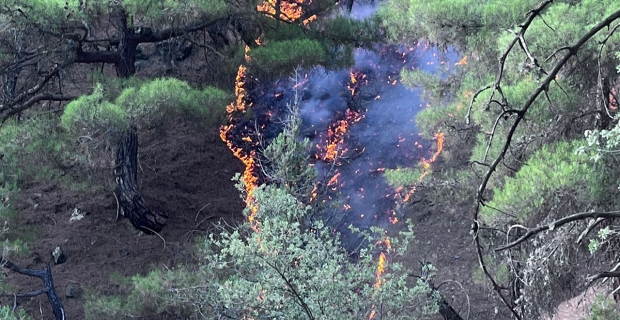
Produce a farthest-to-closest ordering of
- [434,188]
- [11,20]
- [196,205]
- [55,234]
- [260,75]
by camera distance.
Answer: [196,205] < [55,234] < [260,75] < [434,188] < [11,20]

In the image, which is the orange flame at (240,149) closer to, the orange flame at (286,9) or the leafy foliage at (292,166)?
the orange flame at (286,9)

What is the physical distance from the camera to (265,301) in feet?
21.6

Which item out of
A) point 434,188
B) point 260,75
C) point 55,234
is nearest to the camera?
point 434,188

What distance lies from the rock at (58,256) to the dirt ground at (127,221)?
3.0 inches

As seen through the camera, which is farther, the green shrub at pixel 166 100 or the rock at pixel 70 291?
the rock at pixel 70 291

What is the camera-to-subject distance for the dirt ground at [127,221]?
1246 centimetres

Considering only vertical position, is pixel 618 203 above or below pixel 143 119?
above

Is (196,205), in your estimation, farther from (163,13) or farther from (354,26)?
(163,13)

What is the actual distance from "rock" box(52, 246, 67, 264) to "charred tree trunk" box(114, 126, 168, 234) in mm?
1250

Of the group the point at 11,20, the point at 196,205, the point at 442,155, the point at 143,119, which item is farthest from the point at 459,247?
the point at 11,20

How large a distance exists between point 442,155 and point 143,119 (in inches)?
264

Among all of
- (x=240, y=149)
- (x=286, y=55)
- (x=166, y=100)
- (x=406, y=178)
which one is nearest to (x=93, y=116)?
(x=166, y=100)

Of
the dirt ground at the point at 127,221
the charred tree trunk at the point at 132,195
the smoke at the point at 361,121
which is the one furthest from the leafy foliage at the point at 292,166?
the smoke at the point at 361,121

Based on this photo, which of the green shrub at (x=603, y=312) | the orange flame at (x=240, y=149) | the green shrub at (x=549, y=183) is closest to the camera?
the green shrub at (x=549, y=183)
